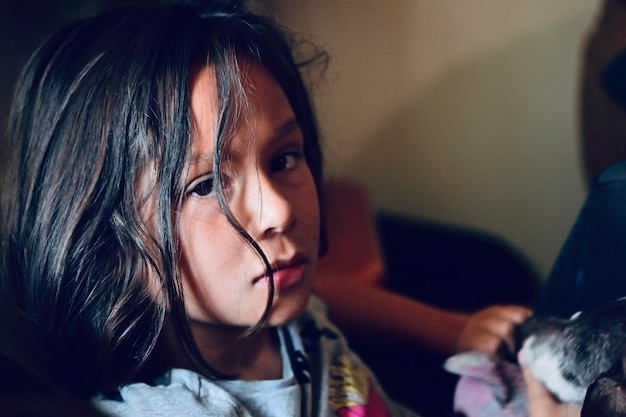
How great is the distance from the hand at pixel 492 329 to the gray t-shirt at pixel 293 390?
10 centimetres

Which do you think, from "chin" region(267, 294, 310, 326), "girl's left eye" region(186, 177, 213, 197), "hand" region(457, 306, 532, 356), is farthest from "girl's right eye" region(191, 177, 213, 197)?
"hand" region(457, 306, 532, 356)

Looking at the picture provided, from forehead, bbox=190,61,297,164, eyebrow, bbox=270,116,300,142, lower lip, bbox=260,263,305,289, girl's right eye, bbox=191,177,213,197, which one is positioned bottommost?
lower lip, bbox=260,263,305,289

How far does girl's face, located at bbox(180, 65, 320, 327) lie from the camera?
598 mm

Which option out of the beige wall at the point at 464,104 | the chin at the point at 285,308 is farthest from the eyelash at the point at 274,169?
the beige wall at the point at 464,104

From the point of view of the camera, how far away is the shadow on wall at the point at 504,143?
726 mm

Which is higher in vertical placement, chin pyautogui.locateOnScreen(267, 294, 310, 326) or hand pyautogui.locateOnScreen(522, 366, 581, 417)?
chin pyautogui.locateOnScreen(267, 294, 310, 326)

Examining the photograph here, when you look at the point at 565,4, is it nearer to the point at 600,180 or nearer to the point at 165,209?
the point at 600,180

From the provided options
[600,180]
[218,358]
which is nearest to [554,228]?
[600,180]

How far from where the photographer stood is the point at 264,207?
598mm

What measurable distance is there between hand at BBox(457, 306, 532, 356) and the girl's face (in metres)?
0.19

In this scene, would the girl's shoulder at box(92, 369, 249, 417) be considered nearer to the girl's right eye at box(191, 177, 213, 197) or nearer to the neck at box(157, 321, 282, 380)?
the neck at box(157, 321, 282, 380)

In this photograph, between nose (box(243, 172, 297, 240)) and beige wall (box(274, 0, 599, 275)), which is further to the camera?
beige wall (box(274, 0, 599, 275))

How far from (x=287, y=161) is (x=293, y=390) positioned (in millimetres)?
218

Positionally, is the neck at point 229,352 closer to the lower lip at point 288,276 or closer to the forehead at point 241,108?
the lower lip at point 288,276
